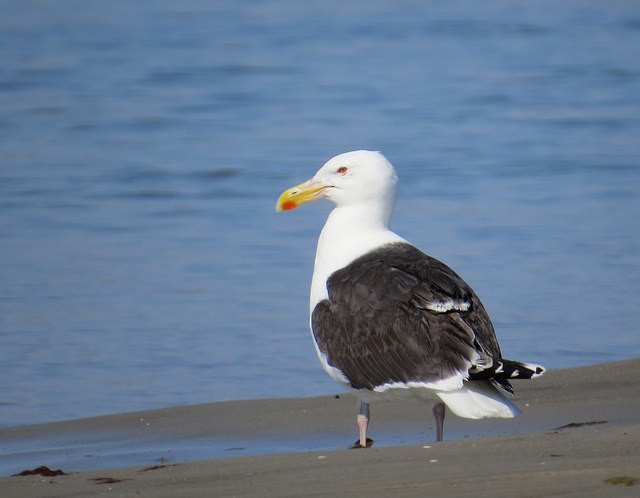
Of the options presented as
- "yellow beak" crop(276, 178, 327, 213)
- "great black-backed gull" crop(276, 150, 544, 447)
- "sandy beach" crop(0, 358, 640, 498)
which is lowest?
"sandy beach" crop(0, 358, 640, 498)

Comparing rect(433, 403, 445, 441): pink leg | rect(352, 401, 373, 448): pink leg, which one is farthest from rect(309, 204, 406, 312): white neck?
rect(433, 403, 445, 441): pink leg

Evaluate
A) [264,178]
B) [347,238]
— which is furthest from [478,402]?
[264,178]

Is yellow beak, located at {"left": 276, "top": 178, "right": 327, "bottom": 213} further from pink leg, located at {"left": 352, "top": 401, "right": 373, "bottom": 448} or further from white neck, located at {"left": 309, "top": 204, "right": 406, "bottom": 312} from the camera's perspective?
pink leg, located at {"left": 352, "top": 401, "right": 373, "bottom": 448}

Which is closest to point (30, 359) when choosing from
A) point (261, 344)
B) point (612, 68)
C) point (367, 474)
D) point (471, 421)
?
point (261, 344)

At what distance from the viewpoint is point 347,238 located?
702 centimetres

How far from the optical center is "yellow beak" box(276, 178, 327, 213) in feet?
24.5

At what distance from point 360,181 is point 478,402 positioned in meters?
1.69

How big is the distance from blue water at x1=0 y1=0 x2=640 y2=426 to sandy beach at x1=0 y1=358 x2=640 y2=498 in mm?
614

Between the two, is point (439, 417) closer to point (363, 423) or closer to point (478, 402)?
point (363, 423)

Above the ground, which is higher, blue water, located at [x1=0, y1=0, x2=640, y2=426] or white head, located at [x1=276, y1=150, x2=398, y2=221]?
white head, located at [x1=276, y1=150, x2=398, y2=221]

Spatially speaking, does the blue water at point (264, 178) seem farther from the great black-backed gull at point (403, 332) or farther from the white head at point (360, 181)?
the great black-backed gull at point (403, 332)

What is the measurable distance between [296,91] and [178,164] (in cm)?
417

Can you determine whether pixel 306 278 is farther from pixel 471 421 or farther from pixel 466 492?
pixel 466 492

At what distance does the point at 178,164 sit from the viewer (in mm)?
14578
